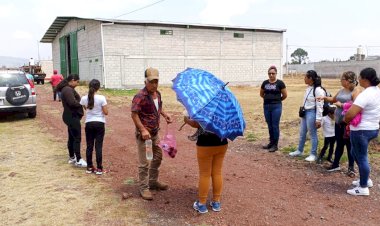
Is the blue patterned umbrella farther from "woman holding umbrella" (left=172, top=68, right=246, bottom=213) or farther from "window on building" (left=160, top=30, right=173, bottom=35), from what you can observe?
Result: "window on building" (left=160, top=30, right=173, bottom=35)

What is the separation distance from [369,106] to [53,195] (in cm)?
460

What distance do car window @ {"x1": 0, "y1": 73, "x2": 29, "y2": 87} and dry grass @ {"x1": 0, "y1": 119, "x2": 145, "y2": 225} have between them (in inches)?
186

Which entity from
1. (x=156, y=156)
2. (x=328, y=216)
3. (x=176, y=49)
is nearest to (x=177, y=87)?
(x=156, y=156)

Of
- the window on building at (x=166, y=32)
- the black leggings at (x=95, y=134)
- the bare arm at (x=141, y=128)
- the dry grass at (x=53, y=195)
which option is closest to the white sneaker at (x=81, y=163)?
the dry grass at (x=53, y=195)

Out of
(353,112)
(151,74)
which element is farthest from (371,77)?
(151,74)

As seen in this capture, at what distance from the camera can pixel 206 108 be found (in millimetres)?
4000

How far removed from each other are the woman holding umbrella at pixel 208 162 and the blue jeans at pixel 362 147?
202 cm

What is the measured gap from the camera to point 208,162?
441 centimetres

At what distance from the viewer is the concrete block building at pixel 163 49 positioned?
86.8 feet

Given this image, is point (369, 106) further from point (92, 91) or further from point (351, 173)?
point (92, 91)

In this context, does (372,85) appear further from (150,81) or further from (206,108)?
(150,81)

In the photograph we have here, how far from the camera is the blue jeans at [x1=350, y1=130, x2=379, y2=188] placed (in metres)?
5.09

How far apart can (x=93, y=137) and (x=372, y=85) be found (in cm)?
432

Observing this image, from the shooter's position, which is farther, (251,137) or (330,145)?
(251,137)
